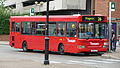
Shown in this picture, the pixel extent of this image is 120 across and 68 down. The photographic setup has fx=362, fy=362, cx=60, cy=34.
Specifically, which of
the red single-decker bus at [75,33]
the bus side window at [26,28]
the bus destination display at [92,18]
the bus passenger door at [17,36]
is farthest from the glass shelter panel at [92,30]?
the bus passenger door at [17,36]

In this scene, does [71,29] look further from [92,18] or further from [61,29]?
[92,18]

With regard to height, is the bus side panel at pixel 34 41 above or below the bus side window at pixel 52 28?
below

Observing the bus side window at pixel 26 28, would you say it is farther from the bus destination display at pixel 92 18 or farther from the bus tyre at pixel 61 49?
the bus destination display at pixel 92 18

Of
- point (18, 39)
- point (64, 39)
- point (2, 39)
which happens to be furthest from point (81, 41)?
point (2, 39)

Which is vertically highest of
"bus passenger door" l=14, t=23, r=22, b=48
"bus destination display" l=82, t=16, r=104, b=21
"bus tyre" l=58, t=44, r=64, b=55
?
"bus destination display" l=82, t=16, r=104, b=21

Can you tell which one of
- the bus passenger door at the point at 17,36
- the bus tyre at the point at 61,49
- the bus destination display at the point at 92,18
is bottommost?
the bus tyre at the point at 61,49

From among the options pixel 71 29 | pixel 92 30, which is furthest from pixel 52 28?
pixel 92 30

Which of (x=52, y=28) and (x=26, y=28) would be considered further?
(x=26, y=28)

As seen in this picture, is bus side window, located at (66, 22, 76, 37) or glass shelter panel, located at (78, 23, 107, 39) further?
bus side window, located at (66, 22, 76, 37)

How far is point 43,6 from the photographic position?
60.2 meters

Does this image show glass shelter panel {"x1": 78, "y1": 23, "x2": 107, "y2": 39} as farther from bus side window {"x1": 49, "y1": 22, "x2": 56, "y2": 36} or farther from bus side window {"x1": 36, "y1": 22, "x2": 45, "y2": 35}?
bus side window {"x1": 36, "y1": 22, "x2": 45, "y2": 35}

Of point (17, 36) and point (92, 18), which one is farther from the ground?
point (92, 18)

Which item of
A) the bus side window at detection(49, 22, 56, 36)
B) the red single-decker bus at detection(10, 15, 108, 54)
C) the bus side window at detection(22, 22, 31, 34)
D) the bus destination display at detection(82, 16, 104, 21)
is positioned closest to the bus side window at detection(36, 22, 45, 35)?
the red single-decker bus at detection(10, 15, 108, 54)

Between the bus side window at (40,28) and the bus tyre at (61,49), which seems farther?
the bus side window at (40,28)
